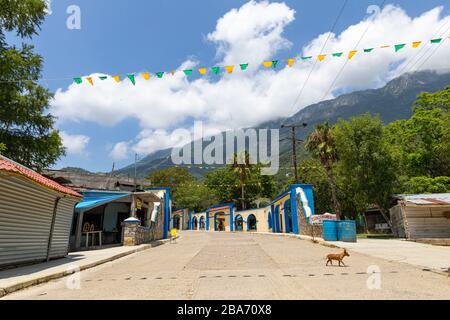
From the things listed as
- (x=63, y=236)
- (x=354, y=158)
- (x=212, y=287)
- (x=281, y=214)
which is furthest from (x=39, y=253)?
(x=281, y=214)

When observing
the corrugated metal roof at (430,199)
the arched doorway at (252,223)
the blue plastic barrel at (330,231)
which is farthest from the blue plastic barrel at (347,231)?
the arched doorway at (252,223)

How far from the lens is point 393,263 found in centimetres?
833

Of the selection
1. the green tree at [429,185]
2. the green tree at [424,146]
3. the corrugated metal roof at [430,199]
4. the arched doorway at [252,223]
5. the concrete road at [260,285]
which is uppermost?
the green tree at [424,146]

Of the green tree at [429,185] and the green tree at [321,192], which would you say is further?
the green tree at [321,192]

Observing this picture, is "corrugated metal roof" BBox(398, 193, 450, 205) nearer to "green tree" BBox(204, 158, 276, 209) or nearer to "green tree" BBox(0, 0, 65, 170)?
"green tree" BBox(0, 0, 65, 170)

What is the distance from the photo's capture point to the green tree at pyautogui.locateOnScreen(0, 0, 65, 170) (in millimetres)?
14070

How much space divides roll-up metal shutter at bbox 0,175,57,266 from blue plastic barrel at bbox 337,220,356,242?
49.4ft

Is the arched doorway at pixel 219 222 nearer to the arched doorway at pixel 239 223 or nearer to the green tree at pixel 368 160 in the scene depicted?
the arched doorway at pixel 239 223

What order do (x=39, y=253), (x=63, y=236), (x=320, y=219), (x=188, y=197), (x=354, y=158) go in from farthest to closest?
(x=188, y=197), (x=354, y=158), (x=320, y=219), (x=63, y=236), (x=39, y=253)

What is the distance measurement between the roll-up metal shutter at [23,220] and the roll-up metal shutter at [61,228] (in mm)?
571

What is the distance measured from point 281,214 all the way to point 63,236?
22828mm

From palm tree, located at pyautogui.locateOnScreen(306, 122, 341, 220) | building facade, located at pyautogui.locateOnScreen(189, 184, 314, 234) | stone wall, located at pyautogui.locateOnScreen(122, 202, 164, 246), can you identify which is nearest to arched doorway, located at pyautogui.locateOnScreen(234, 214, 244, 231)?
building facade, located at pyautogui.locateOnScreen(189, 184, 314, 234)

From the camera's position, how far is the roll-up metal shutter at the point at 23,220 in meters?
7.89

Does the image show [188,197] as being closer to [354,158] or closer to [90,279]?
[354,158]
